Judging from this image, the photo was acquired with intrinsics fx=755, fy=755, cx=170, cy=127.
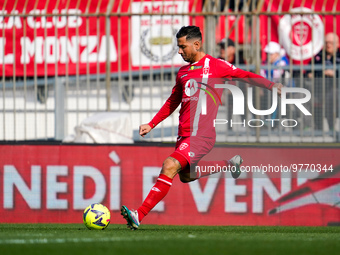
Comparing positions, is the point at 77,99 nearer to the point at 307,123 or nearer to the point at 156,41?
the point at 156,41

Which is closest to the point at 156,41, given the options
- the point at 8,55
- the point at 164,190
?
the point at 8,55

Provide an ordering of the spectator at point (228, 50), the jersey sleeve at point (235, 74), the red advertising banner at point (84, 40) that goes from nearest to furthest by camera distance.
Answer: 1. the jersey sleeve at point (235, 74)
2. the spectator at point (228, 50)
3. the red advertising banner at point (84, 40)

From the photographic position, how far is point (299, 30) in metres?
10.7

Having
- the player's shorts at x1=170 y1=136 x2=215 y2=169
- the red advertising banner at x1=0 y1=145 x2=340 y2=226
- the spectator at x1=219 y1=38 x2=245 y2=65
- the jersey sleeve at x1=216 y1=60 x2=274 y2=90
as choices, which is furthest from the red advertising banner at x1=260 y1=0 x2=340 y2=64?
the player's shorts at x1=170 y1=136 x2=215 y2=169

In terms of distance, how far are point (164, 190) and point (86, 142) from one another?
314 cm

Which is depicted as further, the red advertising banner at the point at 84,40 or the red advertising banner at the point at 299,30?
the red advertising banner at the point at 84,40

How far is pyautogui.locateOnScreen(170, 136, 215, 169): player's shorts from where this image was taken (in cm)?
806

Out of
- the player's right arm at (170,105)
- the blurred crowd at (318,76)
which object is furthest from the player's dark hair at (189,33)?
the blurred crowd at (318,76)

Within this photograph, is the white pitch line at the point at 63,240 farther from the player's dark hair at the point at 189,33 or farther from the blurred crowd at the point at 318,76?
the blurred crowd at the point at 318,76

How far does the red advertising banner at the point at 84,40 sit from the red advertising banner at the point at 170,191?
4.08 feet

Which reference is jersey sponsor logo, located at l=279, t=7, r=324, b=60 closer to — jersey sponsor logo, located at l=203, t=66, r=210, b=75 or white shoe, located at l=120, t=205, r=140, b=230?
jersey sponsor logo, located at l=203, t=66, r=210, b=75

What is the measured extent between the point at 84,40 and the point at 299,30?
327cm

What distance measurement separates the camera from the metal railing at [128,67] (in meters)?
10.7

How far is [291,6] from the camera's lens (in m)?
11.2
